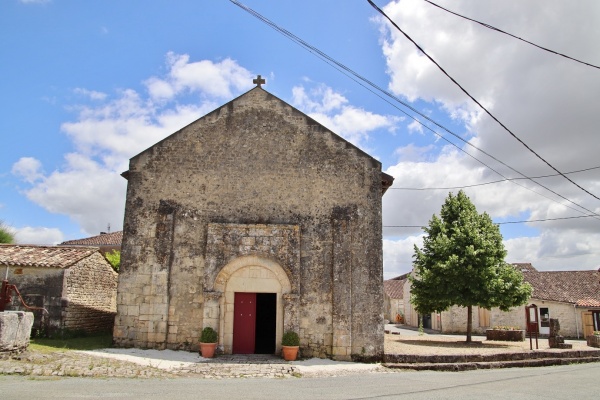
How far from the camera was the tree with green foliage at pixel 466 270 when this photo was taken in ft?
72.1

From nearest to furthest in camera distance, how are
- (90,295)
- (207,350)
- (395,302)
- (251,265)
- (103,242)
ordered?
(207,350) < (251,265) < (90,295) < (103,242) < (395,302)

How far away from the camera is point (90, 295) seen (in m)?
19.2

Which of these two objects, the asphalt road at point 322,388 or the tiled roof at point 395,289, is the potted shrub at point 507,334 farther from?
the tiled roof at point 395,289

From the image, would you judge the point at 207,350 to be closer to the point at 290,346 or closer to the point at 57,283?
the point at 290,346

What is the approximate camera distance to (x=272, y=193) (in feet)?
54.3

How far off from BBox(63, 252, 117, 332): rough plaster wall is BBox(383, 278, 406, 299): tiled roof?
33831 millimetres

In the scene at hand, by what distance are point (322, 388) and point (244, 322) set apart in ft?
18.1

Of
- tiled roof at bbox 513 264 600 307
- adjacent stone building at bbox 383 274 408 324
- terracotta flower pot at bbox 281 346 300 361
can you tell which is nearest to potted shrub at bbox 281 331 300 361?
terracotta flower pot at bbox 281 346 300 361

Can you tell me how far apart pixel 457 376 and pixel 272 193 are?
26.9 feet

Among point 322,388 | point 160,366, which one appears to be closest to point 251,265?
point 160,366

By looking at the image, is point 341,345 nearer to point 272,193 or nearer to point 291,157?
point 272,193

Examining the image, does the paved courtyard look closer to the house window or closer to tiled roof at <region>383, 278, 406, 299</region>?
the house window

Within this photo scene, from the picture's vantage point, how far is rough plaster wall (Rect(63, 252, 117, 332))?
17578 mm

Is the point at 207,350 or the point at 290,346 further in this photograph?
the point at 290,346
